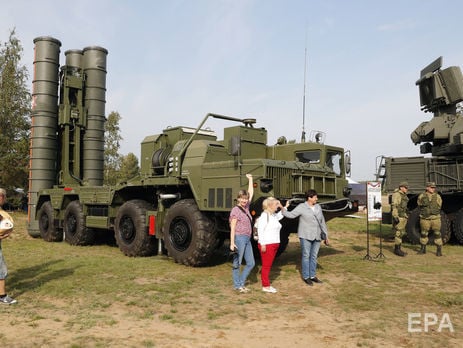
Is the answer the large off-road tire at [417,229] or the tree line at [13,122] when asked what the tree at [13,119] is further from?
the large off-road tire at [417,229]

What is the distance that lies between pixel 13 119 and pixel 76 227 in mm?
14252

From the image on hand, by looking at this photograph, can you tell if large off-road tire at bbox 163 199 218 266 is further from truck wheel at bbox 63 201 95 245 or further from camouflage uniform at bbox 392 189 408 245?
camouflage uniform at bbox 392 189 408 245

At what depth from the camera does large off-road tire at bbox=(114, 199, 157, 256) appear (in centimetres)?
957

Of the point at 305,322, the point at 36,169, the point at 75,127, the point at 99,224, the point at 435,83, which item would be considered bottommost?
the point at 305,322

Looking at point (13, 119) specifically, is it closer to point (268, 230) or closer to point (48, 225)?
point (48, 225)

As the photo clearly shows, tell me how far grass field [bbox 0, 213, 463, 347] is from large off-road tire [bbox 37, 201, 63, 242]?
3528mm

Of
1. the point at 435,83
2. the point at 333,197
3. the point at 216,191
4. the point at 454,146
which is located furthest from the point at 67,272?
the point at 435,83

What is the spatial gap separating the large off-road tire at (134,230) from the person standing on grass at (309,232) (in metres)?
4.05

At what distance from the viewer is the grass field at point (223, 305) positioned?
425cm

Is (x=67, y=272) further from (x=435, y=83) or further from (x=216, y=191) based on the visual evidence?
(x=435, y=83)

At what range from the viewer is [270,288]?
20.7 ft

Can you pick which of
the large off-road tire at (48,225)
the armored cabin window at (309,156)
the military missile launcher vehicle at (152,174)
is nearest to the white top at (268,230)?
the military missile launcher vehicle at (152,174)

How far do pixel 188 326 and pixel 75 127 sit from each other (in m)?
11.1


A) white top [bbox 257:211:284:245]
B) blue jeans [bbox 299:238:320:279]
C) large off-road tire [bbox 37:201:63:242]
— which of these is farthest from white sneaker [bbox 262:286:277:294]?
large off-road tire [bbox 37:201:63:242]
